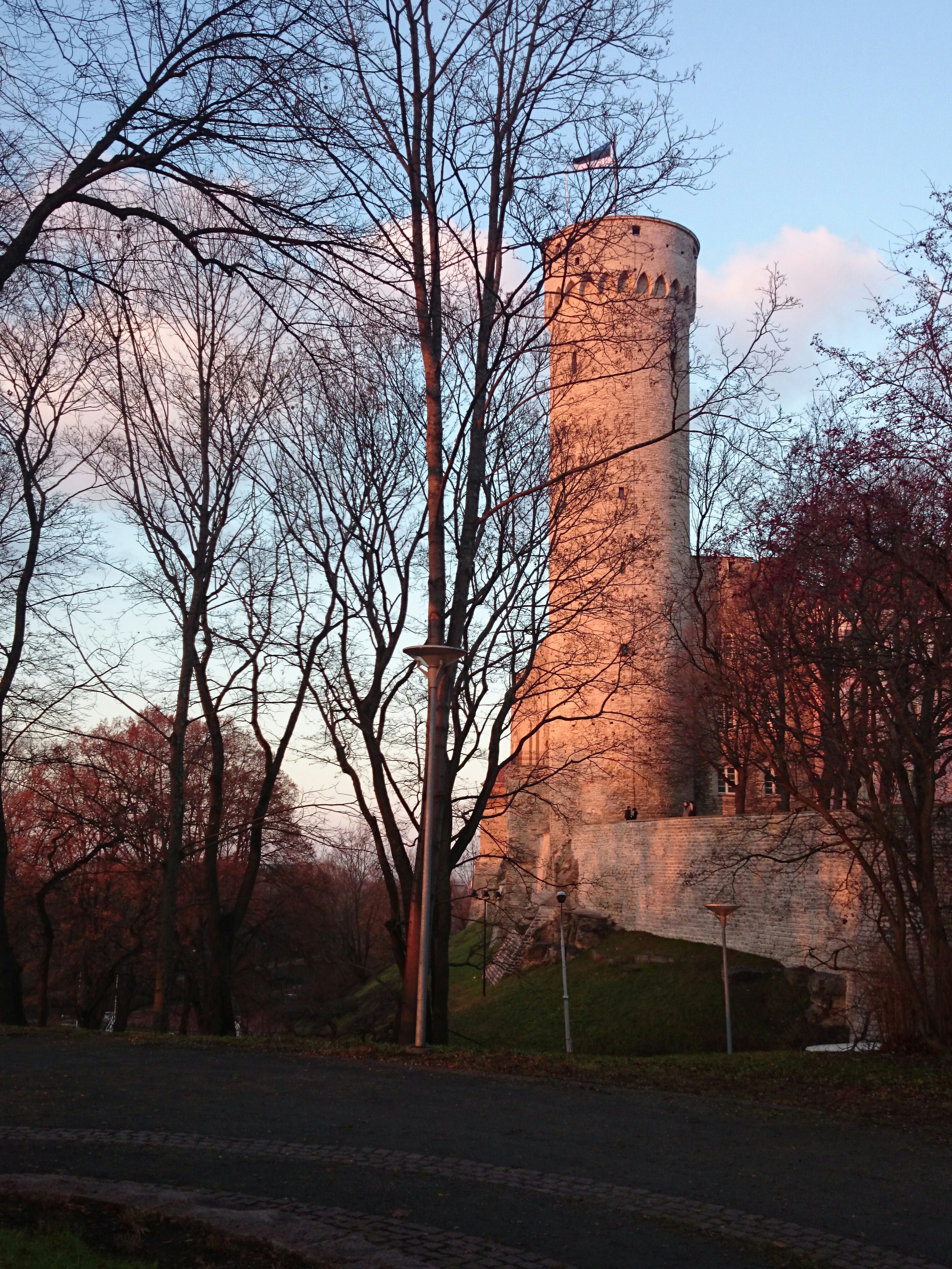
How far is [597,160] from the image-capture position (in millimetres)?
12328

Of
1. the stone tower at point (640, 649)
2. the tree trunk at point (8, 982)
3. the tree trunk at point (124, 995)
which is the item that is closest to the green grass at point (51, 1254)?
the tree trunk at point (8, 982)

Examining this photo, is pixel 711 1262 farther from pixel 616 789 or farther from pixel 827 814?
pixel 616 789

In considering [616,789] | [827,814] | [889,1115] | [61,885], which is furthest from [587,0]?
[616,789]

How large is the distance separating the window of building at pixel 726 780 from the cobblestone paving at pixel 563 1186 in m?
24.6

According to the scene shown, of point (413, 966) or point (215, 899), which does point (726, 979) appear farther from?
point (413, 966)

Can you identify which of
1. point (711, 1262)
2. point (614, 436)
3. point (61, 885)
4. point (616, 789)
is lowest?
point (711, 1262)

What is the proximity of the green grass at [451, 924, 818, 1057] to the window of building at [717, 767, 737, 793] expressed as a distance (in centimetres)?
479

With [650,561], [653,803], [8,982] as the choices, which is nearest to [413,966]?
[8,982]

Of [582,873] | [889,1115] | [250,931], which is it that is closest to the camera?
[889,1115]

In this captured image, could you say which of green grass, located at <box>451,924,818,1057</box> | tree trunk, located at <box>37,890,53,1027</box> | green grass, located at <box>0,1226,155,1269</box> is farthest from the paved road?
tree trunk, located at <box>37,890,53,1027</box>

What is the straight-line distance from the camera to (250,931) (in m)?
25.8

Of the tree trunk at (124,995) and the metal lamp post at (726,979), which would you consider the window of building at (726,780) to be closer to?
the metal lamp post at (726,979)

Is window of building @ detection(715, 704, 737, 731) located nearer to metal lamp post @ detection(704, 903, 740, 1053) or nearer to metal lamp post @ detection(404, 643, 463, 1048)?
metal lamp post @ detection(704, 903, 740, 1053)

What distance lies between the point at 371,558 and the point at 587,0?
7903 mm
